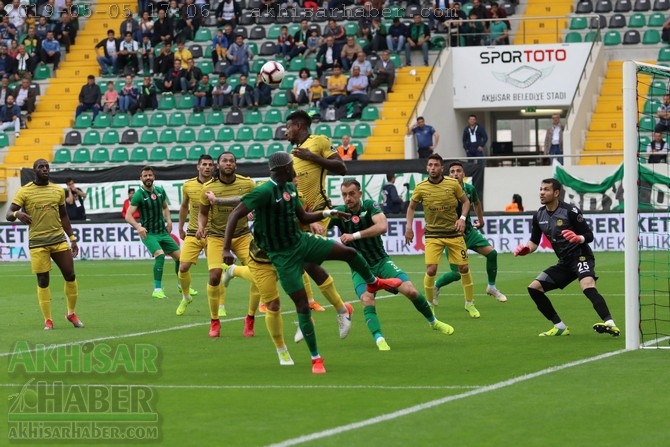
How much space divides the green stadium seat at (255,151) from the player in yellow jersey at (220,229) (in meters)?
21.2

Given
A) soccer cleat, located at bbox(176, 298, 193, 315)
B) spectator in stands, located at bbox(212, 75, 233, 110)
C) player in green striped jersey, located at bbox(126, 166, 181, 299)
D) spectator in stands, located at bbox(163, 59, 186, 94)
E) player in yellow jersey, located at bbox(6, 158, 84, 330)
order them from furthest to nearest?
spectator in stands, located at bbox(163, 59, 186, 94)
spectator in stands, located at bbox(212, 75, 233, 110)
player in green striped jersey, located at bbox(126, 166, 181, 299)
soccer cleat, located at bbox(176, 298, 193, 315)
player in yellow jersey, located at bbox(6, 158, 84, 330)

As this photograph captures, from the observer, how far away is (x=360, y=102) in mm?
39500

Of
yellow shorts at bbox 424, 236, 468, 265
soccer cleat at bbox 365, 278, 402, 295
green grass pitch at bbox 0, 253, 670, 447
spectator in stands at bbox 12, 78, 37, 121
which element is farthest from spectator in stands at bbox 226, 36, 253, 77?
soccer cleat at bbox 365, 278, 402, 295

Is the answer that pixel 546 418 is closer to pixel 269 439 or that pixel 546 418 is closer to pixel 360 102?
pixel 269 439

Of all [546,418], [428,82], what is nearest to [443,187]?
[546,418]

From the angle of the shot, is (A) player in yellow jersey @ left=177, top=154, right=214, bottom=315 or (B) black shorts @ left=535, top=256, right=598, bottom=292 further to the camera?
(A) player in yellow jersey @ left=177, top=154, right=214, bottom=315

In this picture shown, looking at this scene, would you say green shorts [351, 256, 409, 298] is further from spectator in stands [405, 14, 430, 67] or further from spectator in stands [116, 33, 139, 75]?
spectator in stands [116, 33, 139, 75]

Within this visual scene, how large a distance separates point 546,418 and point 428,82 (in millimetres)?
29687

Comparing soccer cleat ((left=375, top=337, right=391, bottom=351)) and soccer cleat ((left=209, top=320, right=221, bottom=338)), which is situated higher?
soccer cleat ((left=375, top=337, right=391, bottom=351))

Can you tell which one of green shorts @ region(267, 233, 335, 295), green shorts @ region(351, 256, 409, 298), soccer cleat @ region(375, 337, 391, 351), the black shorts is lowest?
soccer cleat @ region(375, 337, 391, 351)

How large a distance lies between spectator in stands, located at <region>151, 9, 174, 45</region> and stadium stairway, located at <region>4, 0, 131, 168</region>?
285cm

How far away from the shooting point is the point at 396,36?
40.5 m

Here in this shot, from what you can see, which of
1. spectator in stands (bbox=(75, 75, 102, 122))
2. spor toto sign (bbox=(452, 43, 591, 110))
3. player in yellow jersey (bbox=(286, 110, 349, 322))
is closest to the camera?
player in yellow jersey (bbox=(286, 110, 349, 322))

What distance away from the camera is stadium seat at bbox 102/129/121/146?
4131cm
